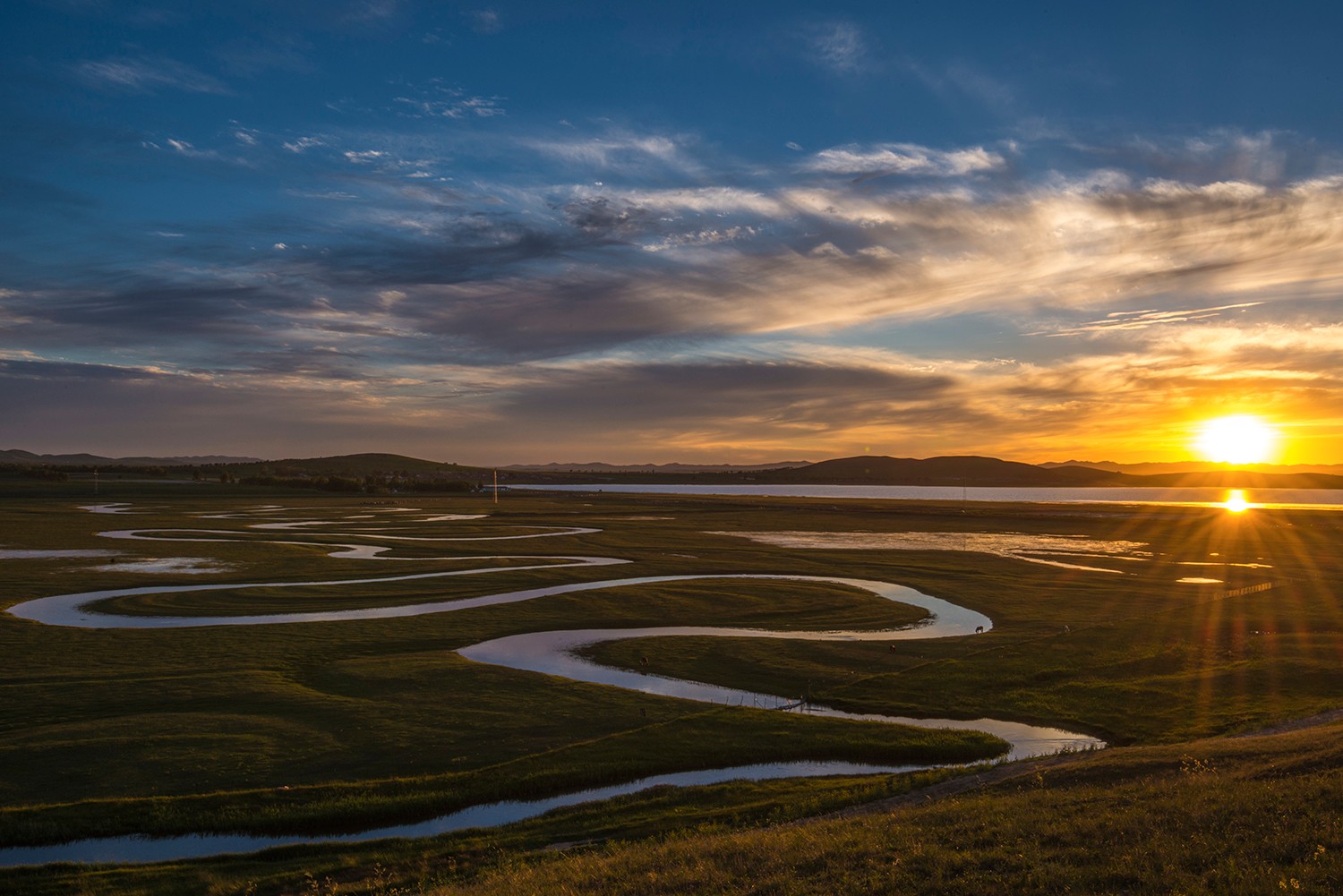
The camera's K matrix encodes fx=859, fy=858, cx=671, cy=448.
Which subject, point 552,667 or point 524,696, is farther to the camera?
point 552,667

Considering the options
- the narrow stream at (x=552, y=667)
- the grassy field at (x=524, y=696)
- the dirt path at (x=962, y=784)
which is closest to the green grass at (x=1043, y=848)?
the grassy field at (x=524, y=696)

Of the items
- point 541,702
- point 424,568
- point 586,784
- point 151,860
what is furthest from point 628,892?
point 424,568

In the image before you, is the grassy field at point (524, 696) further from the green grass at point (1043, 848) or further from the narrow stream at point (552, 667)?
the narrow stream at point (552, 667)

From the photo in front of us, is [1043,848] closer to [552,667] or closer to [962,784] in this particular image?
[962,784]

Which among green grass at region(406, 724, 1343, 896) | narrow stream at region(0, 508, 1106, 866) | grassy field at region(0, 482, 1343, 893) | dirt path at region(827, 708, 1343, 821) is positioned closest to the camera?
green grass at region(406, 724, 1343, 896)

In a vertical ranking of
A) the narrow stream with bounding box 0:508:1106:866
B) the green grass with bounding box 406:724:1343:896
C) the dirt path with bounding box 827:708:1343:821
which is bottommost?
the narrow stream with bounding box 0:508:1106:866

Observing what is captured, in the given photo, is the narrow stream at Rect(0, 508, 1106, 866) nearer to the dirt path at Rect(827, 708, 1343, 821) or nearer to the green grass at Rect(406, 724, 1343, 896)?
the dirt path at Rect(827, 708, 1343, 821)

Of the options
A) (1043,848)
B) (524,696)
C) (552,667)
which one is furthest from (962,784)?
(552,667)

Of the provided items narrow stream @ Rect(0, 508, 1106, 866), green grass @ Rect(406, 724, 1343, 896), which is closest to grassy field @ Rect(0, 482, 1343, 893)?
green grass @ Rect(406, 724, 1343, 896)

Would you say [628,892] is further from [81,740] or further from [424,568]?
[424,568]
